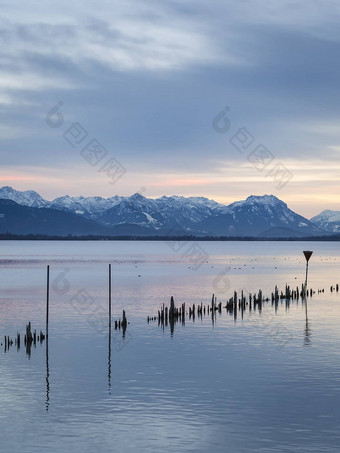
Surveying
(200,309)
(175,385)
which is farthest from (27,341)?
(200,309)

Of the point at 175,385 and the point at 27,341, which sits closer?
the point at 175,385

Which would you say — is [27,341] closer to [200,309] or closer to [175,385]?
[175,385]

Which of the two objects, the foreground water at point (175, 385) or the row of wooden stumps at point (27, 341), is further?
the row of wooden stumps at point (27, 341)

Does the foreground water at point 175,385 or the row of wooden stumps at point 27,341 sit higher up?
the row of wooden stumps at point 27,341

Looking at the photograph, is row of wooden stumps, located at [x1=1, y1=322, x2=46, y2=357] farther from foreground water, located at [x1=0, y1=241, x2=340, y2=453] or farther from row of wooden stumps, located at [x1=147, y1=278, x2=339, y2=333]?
row of wooden stumps, located at [x1=147, y1=278, x2=339, y2=333]

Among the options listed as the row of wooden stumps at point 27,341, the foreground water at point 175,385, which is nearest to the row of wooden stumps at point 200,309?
the foreground water at point 175,385

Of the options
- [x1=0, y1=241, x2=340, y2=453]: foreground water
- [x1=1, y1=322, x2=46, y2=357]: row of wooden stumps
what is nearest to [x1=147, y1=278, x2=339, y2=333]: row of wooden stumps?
[x1=0, y1=241, x2=340, y2=453]: foreground water

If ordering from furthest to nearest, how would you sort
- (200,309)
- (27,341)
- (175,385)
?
(200,309), (27,341), (175,385)

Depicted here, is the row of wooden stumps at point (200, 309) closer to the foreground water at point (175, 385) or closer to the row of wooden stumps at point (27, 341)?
the foreground water at point (175, 385)

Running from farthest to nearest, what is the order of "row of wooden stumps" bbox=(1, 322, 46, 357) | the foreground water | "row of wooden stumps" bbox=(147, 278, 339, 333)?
"row of wooden stumps" bbox=(147, 278, 339, 333) → "row of wooden stumps" bbox=(1, 322, 46, 357) → the foreground water

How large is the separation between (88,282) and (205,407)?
94830 millimetres

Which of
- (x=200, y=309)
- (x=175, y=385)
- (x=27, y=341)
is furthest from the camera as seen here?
(x=200, y=309)

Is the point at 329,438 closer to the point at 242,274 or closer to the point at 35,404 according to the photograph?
the point at 35,404

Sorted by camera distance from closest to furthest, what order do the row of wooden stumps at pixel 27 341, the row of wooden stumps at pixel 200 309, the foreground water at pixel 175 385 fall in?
the foreground water at pixel 175 385 → the row of wooden stumps at pixel 27 341 → the row of wooden stumps at pixel 200 309
